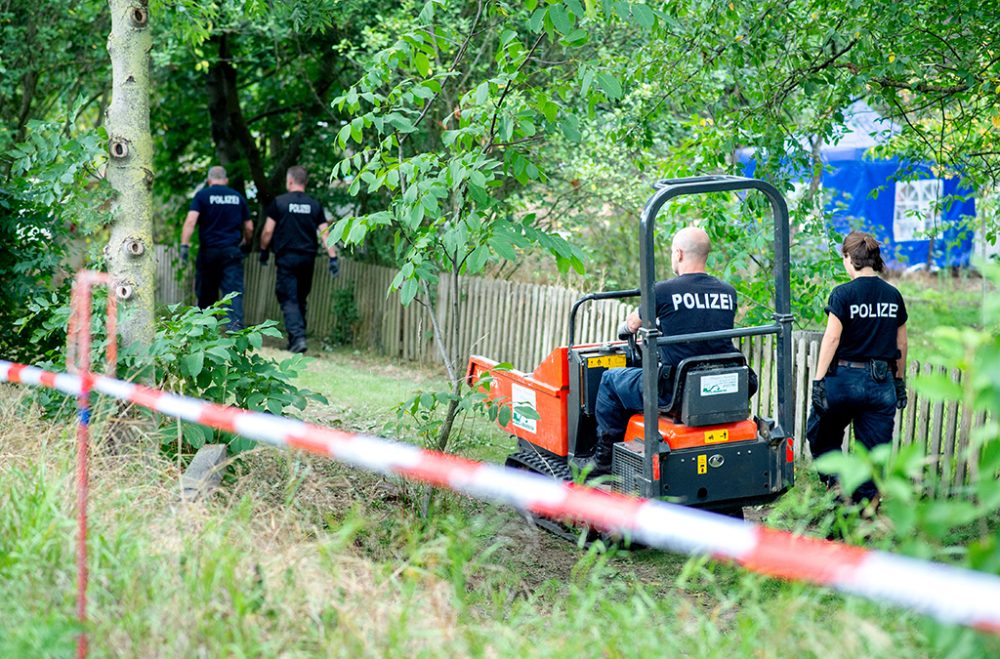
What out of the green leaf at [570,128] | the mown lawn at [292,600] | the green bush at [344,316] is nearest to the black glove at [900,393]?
the mown lawn at [292,600]

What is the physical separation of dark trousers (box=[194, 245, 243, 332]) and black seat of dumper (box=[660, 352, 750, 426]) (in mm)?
7870

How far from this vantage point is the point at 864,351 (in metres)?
6.45

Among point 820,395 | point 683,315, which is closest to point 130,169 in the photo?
point 683,315

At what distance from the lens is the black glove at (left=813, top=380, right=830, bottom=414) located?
6590 millimetres

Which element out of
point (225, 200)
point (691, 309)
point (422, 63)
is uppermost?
point (422, 63)

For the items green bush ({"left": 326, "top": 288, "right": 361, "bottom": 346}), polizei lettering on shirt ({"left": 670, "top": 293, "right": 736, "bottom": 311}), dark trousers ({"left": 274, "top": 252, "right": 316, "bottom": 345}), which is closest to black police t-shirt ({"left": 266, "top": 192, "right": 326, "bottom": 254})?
dark trousers ({"left": 274, "top": 252, "right": 316, "bottom": 345})

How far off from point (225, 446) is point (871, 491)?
145 inches

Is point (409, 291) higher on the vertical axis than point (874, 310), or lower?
higher

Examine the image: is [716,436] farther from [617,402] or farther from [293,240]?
[293,240]

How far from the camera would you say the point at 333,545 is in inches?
138

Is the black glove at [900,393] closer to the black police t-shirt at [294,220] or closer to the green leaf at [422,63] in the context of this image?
the green leaf at [422,63]

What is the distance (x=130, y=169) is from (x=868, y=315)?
13.9 ft

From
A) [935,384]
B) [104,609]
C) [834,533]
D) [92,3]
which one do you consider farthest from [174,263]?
[935,384]

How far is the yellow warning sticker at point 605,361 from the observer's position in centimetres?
659
